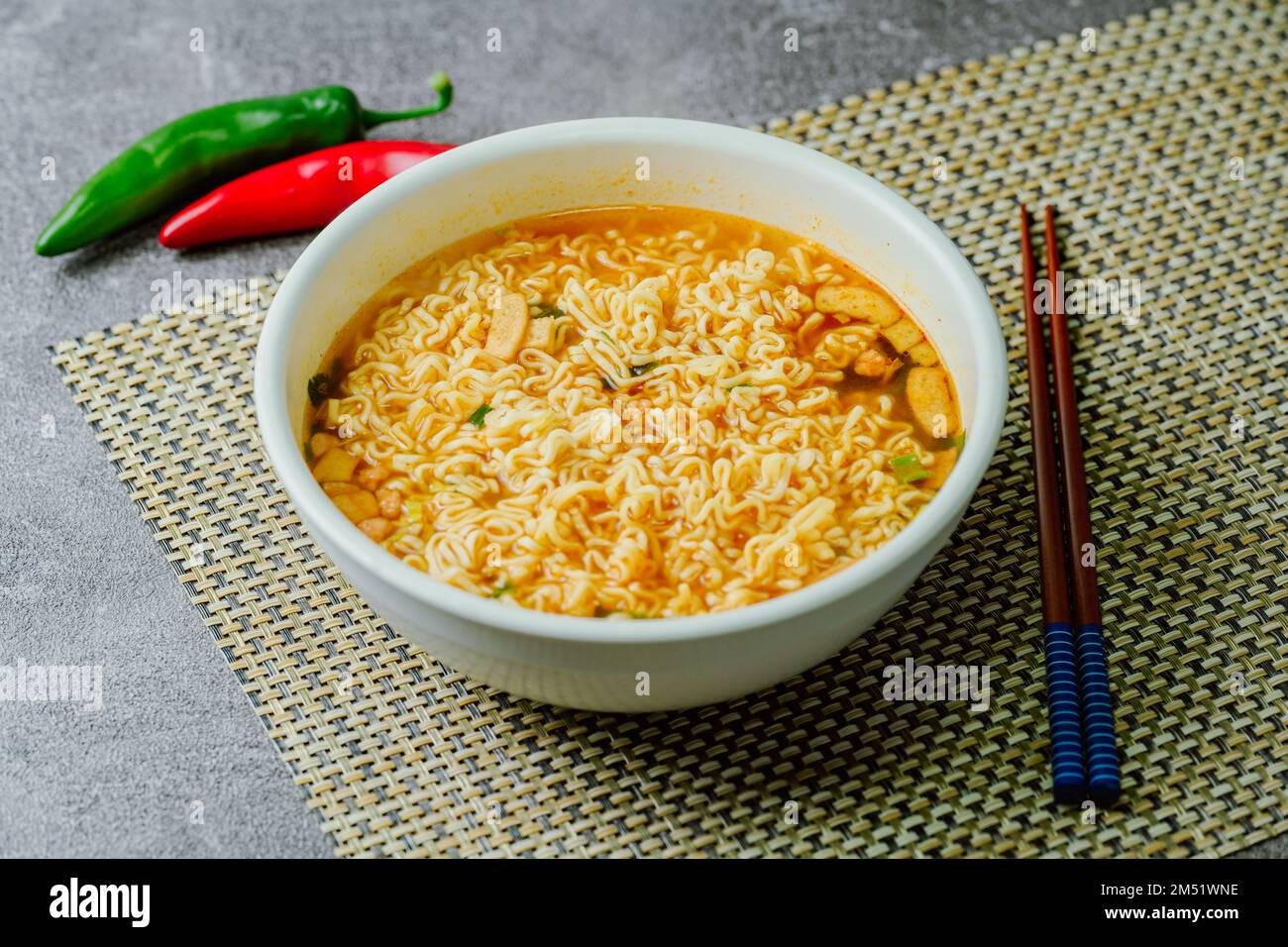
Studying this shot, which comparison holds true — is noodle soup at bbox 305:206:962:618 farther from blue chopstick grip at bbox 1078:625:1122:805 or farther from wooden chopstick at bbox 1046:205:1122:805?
blue chopstick grip at bbox 1078:625:1122:805

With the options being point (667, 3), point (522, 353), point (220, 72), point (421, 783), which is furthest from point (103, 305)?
point (667, 3)

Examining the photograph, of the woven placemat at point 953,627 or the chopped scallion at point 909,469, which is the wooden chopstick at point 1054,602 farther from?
the chopped scallion at point 909,469

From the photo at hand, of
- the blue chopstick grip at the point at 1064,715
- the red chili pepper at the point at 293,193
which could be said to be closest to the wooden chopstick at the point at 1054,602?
the blue chopstick grip at the point at 1064,715

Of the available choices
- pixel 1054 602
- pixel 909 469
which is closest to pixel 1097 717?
pixel 1054 602

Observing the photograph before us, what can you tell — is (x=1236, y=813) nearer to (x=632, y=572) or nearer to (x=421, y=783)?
(x=632, y=572)

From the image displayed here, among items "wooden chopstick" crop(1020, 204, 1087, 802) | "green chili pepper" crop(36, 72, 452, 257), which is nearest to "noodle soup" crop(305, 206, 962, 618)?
"wooden chopstick" crop(1020, 204, 1087, 802)

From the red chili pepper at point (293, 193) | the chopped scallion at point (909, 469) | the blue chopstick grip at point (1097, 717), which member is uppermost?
the red chili pepper at point (293, 193)
